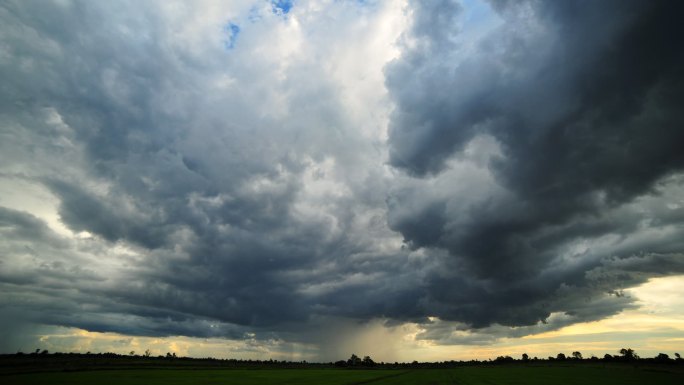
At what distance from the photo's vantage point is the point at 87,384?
76750 mm

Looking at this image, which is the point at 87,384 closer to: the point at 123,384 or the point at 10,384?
the point at 123,384

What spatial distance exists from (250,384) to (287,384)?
9.25 metres

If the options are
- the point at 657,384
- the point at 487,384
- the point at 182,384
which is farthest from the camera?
the point at 657,384

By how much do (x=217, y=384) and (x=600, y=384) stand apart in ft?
314

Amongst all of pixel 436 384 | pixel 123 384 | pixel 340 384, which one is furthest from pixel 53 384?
pixel 436 384

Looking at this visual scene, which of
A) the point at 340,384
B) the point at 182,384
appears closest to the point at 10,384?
the point at 182,384

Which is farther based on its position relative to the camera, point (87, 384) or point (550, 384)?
point (550, 384)

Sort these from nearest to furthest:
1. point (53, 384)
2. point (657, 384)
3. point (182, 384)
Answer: point (53, 384)
point (182, 384)
point (657, 384)

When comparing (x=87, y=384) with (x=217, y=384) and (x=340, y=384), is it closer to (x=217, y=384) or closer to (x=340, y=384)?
(x=217, y=384)

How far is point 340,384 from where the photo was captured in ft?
289

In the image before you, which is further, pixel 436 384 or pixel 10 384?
pixel 436 384

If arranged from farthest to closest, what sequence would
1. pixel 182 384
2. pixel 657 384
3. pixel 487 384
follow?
pixel 657 384
pixel 487 384
pixel 182 384

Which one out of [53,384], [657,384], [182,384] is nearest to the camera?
[53,384]

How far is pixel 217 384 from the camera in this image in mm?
85438
